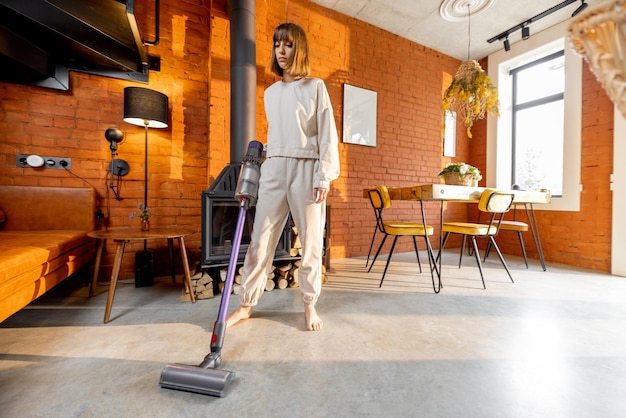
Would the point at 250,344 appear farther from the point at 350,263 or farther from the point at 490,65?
the point at 490,65

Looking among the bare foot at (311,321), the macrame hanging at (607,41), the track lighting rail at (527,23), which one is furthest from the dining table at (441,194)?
the track lighting rail at (527,23)

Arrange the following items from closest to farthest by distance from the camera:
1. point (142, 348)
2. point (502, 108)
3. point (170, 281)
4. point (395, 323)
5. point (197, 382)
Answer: point (197, 382), point (142, 348), point (395, 323), point (170, 281), point (502, 108)

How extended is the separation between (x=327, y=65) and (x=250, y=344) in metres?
3.45

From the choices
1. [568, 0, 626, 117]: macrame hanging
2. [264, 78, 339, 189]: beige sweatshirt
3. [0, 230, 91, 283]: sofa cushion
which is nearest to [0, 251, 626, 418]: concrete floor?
[0, 230, 91, 283]: sofa cushion

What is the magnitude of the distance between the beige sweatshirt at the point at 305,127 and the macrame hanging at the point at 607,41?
3.51ft

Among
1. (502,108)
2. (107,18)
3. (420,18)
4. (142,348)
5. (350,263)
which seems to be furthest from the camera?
(502,108)

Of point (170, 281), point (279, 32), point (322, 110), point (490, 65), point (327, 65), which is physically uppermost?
point (490, 65)

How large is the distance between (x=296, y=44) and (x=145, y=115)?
5.14 feet

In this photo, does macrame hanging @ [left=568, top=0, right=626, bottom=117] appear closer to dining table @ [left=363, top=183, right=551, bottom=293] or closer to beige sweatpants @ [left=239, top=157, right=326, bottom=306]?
beige sweatpants @ [left=239, top=157, right=326, bottom=306]

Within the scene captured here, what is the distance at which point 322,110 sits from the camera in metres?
1.58

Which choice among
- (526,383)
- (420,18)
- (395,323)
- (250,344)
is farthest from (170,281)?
(420,18)

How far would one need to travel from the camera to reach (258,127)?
3.14 m

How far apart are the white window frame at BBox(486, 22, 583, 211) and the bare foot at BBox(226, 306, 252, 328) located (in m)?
4.28

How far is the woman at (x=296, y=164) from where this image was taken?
1549 mm
